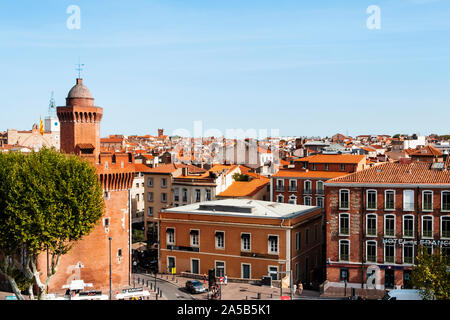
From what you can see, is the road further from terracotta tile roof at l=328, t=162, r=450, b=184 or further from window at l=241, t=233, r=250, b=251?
terracotta tile roof at l=328, t=162, r=450, b=184

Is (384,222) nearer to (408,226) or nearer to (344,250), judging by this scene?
(408,226)

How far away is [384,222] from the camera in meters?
52.3

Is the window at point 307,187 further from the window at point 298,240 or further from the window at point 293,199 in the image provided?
the window at point 298,240

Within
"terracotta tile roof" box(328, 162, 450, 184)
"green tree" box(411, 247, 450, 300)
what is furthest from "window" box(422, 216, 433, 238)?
"green tree" box(411, 247, 450, 300)

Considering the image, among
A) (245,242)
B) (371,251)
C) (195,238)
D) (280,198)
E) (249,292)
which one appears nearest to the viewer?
(249,292)

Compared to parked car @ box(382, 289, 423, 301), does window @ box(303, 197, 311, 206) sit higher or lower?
higher

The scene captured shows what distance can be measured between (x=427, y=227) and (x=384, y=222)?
418 centimetres

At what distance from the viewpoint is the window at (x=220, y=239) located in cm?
5788

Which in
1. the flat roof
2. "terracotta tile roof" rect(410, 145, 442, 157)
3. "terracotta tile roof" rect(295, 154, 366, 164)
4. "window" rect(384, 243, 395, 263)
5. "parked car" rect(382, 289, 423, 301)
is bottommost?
"parked car" rect(382, 289, 423, 301)

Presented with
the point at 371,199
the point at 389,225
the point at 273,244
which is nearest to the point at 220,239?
the point at 273,244

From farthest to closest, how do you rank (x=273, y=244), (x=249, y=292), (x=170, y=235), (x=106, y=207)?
1. (x=170, y=235)
2. (x=273, y=244)
3. (x=106, y=207)
4. (x=249, y=292)

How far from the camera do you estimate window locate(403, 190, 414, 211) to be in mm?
51406

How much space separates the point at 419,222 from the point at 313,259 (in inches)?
620

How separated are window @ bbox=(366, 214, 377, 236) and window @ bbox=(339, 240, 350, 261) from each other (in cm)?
246
